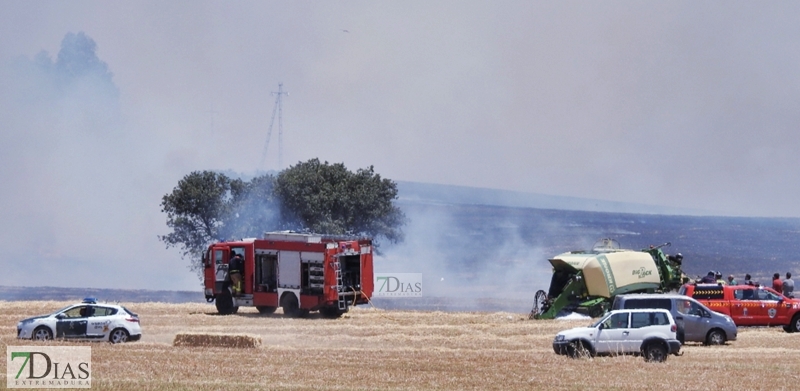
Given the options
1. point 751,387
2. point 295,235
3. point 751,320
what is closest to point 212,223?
point 295,235

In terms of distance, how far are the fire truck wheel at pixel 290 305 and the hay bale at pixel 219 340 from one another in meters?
12.6

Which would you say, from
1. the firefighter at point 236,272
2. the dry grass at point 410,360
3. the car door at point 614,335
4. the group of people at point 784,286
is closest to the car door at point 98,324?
the dry grass at point 410,360

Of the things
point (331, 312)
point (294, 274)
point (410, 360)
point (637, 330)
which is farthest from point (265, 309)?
point (637, 330)

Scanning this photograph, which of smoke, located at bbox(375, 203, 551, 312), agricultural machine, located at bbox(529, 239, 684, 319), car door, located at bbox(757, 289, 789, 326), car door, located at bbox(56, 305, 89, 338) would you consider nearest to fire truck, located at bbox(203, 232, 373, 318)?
agricultural machine, located at bbox(529, 239, 684, 319)

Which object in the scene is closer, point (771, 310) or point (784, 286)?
point (771, 310)

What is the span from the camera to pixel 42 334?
35.5 meters

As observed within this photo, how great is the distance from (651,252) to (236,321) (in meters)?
18.0

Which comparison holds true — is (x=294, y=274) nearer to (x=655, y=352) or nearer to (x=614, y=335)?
(x=614, y=335)

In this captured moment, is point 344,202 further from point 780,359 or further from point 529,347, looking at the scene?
point 780,359

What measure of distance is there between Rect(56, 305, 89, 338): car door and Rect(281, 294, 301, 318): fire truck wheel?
1238 centimetres

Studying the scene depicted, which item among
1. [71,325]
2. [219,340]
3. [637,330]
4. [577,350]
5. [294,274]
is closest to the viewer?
[637,330]

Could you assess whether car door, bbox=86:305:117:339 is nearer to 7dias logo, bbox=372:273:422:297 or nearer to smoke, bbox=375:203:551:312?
7dias logo, bbox=372:273:422:297

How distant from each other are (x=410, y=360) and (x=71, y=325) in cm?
1201

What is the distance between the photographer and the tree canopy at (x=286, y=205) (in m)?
72.8
